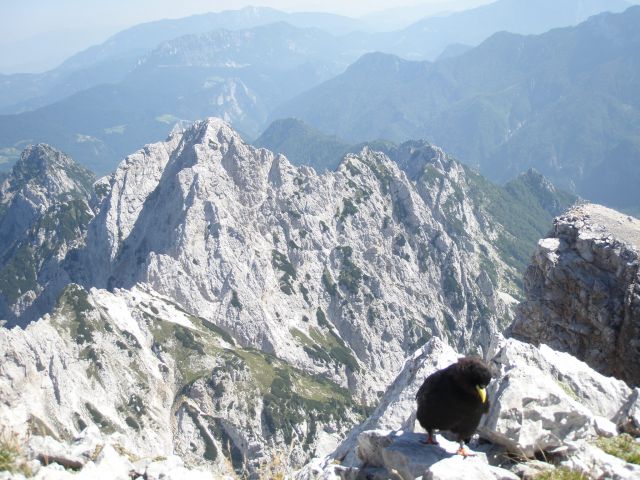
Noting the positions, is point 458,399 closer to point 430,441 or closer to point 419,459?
point 430,441

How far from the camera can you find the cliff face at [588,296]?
40719mm

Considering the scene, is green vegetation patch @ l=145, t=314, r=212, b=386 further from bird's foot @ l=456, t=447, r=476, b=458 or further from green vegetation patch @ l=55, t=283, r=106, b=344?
bird's foot @ l=456, t=447, r=476, b=458

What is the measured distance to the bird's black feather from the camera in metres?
12.1

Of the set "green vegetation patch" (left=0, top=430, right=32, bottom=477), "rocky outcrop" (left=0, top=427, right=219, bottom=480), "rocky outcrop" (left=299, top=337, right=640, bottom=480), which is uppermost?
"green vegetation patch" (left=0, top=430, right=32, bottom=477)

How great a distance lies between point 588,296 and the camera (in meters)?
45.1

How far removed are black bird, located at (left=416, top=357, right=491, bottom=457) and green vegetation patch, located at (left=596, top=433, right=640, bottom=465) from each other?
9.84 feet

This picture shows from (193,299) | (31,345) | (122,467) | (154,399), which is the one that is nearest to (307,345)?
(193,299)

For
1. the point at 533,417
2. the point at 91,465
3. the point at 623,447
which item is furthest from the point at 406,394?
the point at 91,465

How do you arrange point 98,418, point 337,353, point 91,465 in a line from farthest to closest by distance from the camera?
1. point 337,353
2. point 98,418
3. point 91,465

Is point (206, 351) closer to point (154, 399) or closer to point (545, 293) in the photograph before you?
point (154, 399)

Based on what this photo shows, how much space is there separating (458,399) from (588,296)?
3813cm

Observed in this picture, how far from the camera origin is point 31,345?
115750 millimetres

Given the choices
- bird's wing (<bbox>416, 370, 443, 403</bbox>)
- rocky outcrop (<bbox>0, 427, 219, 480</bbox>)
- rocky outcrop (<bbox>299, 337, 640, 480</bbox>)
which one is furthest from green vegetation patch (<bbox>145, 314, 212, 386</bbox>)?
bird's wing (<bbox>416, 370, 443, 403</bbox>)

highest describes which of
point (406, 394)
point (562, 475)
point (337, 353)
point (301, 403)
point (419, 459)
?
point (562, 475)
